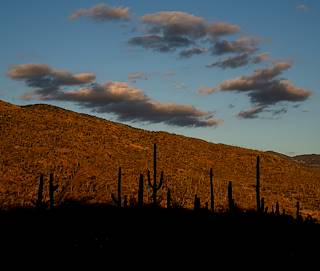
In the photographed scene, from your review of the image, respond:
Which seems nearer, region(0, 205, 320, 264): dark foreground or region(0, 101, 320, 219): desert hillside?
region(0, 205, 320, 264): dark foreground

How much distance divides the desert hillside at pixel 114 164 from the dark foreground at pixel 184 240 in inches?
1252

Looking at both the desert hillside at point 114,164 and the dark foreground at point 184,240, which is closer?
the dark foreground at point 184,240

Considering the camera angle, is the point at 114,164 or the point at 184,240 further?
the point at 114,164

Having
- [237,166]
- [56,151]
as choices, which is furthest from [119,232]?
[237,166]

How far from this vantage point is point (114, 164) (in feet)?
258

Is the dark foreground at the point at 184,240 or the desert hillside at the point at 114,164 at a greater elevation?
the desert hillside at the point at 114,164

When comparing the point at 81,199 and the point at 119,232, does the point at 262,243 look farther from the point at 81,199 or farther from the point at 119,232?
the point at 81,199

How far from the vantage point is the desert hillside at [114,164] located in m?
64.6

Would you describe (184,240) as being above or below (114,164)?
below

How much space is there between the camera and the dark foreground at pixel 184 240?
51.0 feet

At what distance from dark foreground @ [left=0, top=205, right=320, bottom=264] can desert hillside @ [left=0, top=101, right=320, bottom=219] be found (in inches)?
1252

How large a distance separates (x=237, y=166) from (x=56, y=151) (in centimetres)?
3452

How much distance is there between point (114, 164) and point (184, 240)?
61.0 meters

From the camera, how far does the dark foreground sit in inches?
612
